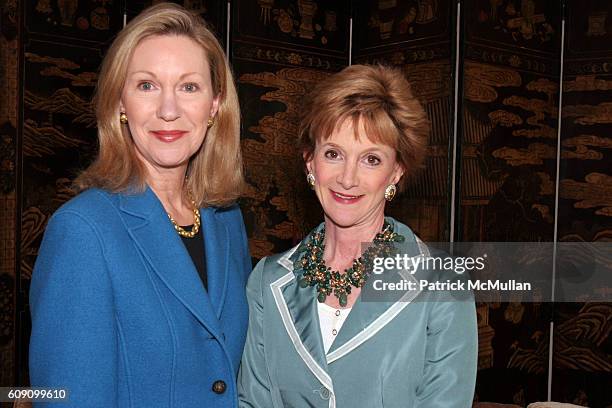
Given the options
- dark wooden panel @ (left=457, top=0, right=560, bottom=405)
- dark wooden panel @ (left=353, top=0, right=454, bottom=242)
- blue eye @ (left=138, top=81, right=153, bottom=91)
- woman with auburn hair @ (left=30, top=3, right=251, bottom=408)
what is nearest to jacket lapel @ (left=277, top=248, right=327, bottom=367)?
woman with auburn hair @ (left=30, top=3, right=251, bottom=408)

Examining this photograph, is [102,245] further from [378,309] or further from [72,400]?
[378,309]

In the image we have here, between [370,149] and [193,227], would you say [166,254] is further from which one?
→ [370,149]

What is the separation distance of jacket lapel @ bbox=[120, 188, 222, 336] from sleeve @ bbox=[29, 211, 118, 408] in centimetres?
15

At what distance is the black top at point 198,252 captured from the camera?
191 cm

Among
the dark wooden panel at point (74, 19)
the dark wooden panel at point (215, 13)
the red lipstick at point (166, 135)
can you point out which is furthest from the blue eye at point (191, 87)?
the dark wooden panel at point (215, 13)

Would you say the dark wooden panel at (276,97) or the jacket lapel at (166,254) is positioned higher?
the dark wooden panel at (276,97)

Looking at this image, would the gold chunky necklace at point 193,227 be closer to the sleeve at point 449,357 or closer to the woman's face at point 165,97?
the woman's face at point 165,97

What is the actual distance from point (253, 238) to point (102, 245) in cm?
332

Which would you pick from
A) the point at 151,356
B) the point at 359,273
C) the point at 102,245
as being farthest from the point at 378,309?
the point at 102,245

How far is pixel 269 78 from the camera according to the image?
16.2 ft

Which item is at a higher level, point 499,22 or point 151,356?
point 499,22

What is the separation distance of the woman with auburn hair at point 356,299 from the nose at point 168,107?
37 cm

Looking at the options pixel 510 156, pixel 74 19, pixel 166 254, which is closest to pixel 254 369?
pixel 166 254

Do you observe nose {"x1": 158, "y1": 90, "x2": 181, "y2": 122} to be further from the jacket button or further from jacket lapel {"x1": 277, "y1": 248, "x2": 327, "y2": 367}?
the jacket button
